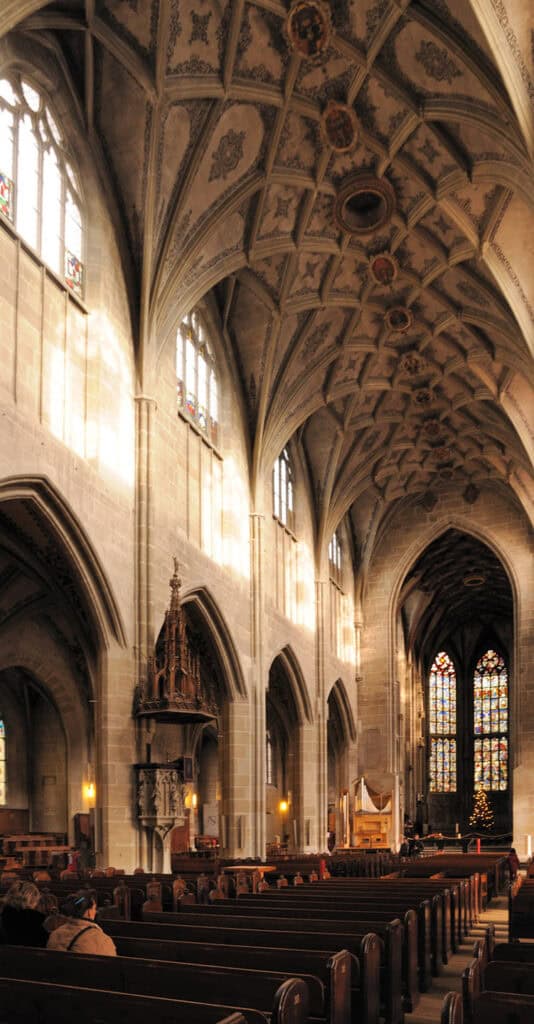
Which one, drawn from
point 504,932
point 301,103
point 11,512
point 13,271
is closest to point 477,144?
point 301,103

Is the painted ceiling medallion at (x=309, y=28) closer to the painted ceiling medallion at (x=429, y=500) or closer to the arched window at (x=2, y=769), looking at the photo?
the arched window at (x=2, y=769)

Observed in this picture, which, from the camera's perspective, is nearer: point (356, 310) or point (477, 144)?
point (477, 144)

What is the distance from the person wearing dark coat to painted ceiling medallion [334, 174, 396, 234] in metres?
18.6

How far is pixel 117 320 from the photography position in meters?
20.3

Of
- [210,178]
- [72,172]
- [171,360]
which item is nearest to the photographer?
[72,172]

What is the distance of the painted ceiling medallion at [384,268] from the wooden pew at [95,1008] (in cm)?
2240

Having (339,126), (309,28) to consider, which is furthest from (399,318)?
(309,28)

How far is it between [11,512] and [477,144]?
11433 mm

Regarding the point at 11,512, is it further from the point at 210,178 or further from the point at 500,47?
the point at 500,47

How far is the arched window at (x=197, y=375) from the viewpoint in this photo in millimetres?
24266

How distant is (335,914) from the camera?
386 inches

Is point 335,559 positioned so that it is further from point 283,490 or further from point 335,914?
point 335,914

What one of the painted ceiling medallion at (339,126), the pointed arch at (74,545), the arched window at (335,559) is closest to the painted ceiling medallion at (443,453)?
the arched window at (335,559)

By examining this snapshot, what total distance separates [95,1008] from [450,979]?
728cm
